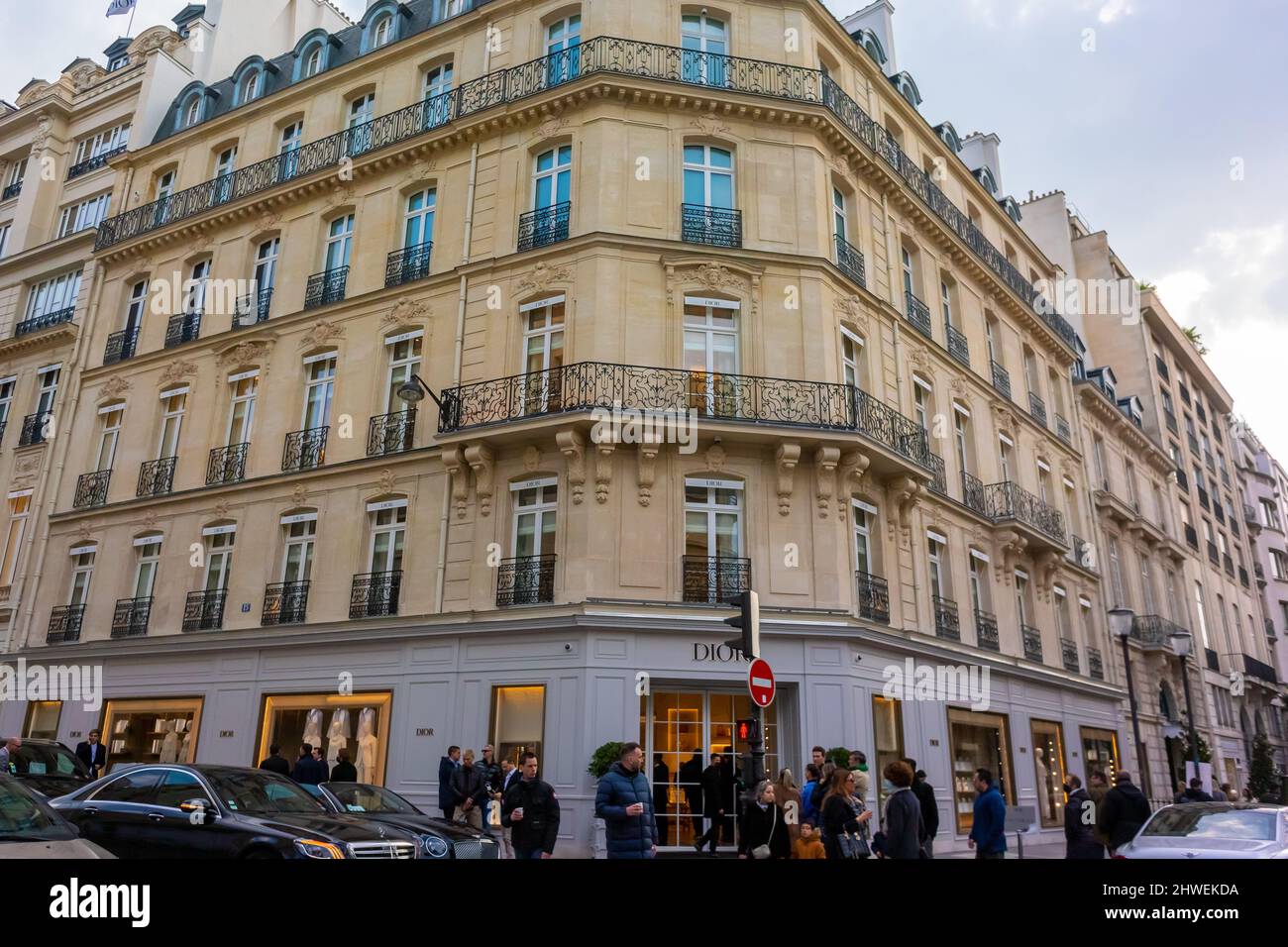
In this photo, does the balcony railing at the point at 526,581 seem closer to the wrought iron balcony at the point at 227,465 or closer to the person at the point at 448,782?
the person at the point at 448,782

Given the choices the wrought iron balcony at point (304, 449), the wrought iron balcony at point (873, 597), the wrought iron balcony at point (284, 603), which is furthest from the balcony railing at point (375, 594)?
the wrought iron balcony at point (873, 597)

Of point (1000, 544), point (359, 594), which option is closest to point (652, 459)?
point (359, 594)

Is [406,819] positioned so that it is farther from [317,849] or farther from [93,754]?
[93,754]

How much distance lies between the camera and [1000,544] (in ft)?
72.8

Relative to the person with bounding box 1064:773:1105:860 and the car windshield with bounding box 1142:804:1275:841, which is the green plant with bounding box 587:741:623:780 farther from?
the car windshield with bounding box 1142:804:1275:841

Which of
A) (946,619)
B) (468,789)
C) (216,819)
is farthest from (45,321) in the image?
(946,619)

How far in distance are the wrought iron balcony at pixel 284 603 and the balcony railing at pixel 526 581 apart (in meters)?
5.01

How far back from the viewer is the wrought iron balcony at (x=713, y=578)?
15938mm

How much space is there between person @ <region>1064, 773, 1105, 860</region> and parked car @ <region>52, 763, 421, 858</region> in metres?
7.47

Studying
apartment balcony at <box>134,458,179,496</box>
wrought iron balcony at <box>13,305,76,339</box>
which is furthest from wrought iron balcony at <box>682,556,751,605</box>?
wrought iron balcony at <box>13,305,76,339</box>

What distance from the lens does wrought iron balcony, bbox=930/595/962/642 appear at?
63.1ft

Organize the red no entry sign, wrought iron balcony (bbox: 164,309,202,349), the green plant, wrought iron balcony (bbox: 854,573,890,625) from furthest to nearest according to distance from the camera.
→ 1. wrought iron balcony (bbox: 164,309,202,349)
2. wrought iron balcony (bbox: 854,573,890,625)
3. the green plant
4. the red no entry sign

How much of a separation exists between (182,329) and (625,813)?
20.7 metres

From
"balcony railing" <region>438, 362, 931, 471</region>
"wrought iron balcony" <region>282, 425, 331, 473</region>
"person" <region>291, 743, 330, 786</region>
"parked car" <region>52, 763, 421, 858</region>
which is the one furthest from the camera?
"wrought iron balcony" <region>282, 425, 331, 473</region>
